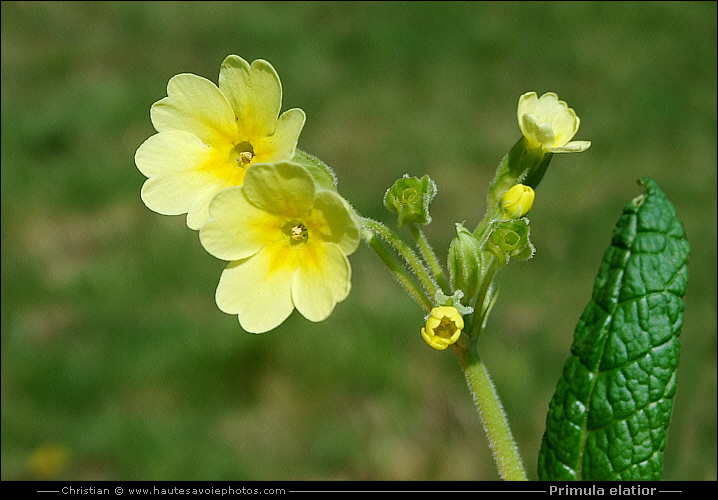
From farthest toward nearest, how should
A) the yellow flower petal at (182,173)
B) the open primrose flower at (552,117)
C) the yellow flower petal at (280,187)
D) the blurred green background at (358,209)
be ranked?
1. the blurred green background at (358,209)
2. the open primrose flower at (552,117)
3. the yellow flower petal at (182,173)
4. the yellow flower petal at (280,187)

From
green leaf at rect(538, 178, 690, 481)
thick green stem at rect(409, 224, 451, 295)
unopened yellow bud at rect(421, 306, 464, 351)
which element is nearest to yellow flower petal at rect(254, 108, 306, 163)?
thick green stem at rect(409, 224, 451, 295)

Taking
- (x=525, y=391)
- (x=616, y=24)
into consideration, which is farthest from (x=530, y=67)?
(x=525, y=391)

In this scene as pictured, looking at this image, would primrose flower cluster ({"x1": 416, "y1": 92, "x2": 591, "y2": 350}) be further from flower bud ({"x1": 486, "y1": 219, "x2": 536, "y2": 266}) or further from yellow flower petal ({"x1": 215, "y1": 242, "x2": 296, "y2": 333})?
yellow flower petal ({"x1": 215, "y1": 242, "x2": 296, "y2": 333})

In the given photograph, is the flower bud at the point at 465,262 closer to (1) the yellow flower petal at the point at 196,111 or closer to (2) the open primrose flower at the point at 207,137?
(2) the open primrose flower at the point at 207,137

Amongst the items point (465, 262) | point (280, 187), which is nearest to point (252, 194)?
point (280, 187)

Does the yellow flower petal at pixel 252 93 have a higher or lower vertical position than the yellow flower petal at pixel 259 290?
higher

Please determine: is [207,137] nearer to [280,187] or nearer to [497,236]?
[280,187]

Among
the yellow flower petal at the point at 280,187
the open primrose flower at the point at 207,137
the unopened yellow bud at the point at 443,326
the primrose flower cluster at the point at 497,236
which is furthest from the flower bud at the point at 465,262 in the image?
the open primrose flower at the point at 207,137
